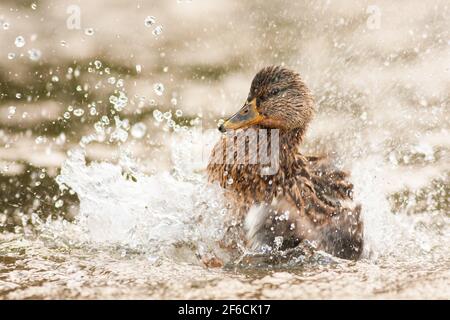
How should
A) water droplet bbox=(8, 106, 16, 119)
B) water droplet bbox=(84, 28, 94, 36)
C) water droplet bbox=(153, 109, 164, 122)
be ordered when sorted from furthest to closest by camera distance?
water droplet bbox=(84, 28, 94, 36) → water droplet bbox=(153, 109, 164, 122) → water droplet bbox=(8, 106, 16, 119)

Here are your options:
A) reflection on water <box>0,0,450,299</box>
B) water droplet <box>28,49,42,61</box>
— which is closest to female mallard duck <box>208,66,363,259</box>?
reflection on water <box>0,0,450,299</box>

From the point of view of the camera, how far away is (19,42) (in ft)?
20.4

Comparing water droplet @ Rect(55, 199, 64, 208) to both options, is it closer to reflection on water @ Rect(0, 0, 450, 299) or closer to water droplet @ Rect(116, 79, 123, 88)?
reflection on water @ Rect(0, 0, 450, 299)

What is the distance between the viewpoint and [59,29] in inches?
256

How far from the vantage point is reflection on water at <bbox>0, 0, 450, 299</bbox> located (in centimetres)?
323

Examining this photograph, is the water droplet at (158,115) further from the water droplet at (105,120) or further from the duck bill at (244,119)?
the duck bill at (244,119)

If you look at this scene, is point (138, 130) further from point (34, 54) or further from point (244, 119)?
point (244, 119)

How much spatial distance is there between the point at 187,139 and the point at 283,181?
1.33m

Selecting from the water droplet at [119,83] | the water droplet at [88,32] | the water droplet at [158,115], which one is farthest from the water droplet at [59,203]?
the water droplet at [88,32]


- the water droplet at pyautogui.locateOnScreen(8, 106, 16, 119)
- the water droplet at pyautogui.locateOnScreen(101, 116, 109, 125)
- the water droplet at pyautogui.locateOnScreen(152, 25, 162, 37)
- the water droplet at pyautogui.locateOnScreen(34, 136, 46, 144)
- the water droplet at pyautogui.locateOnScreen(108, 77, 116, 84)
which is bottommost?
the water droplet at pyautogui.locateOnScreen(34, 136, 46, 144)

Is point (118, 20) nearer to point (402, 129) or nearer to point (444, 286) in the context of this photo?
point (402, 129)

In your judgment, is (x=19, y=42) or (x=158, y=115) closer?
(x=158, y=115)

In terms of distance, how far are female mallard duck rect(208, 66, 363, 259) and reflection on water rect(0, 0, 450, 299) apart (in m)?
0.15

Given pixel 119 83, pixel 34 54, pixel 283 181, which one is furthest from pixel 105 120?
pixel 283 181
